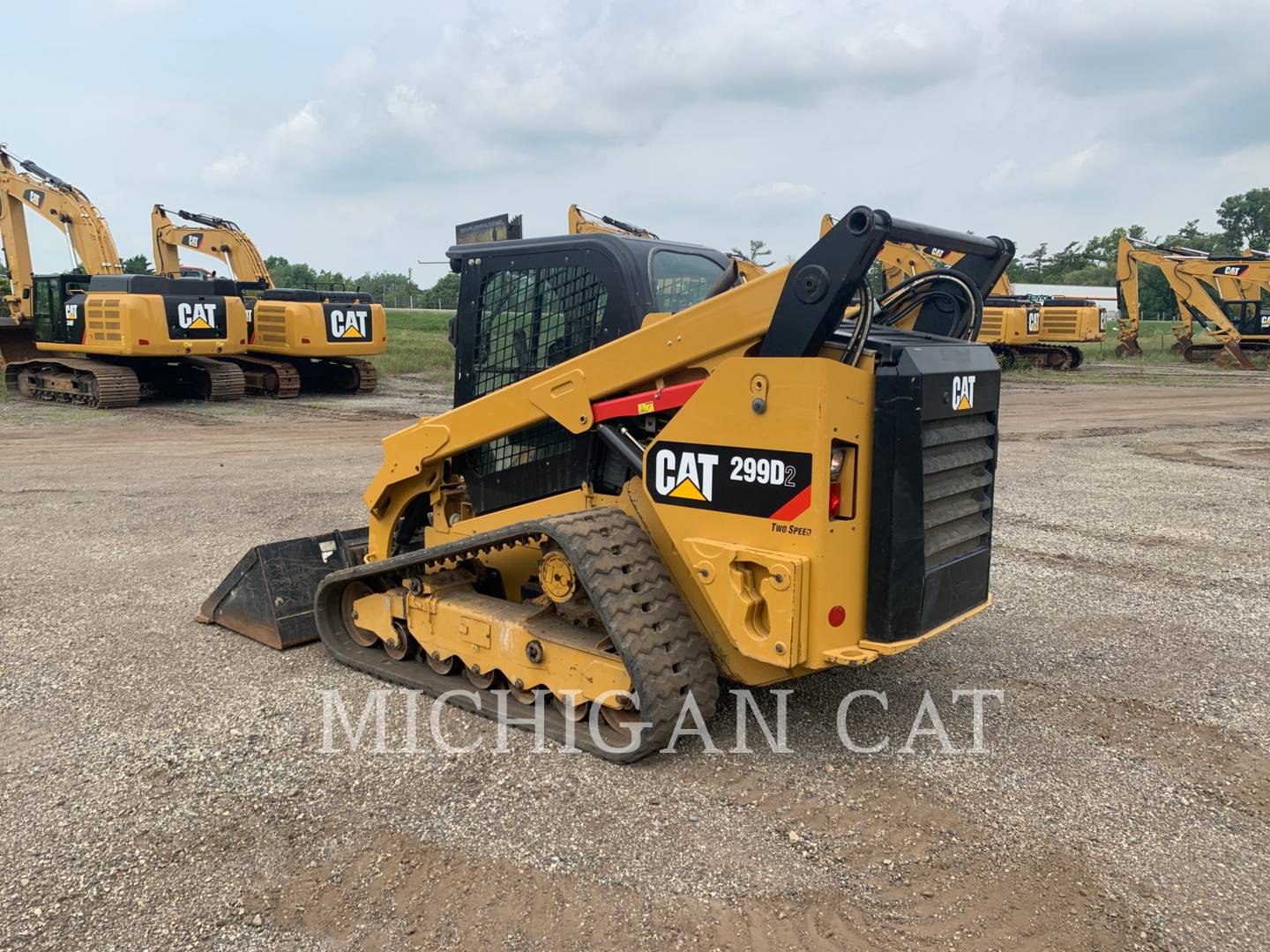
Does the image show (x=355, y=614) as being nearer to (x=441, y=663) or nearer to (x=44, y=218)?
(x=441, y=663)

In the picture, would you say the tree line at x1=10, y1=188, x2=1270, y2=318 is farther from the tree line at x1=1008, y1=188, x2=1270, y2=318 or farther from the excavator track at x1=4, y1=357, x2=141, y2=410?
the excavator track at x1=4, y1=357, x2=141, y2=410

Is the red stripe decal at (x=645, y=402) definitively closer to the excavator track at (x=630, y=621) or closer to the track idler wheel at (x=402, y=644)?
the excavator track at (x=630, y=621)

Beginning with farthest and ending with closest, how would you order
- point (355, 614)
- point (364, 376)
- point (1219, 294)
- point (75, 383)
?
point (1219, 294), point (364, 376), point (75, 383), point (355, 614)

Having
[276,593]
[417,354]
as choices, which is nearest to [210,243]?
[417,354]

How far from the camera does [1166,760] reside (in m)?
4.20

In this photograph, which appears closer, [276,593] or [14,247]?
[276,593]

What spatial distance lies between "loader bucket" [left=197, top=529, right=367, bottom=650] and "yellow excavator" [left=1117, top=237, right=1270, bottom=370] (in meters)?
30.7

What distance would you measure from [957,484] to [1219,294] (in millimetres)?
32362

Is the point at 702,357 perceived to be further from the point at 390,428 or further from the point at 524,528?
the point at 390,428

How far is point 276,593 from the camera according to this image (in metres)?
5.51

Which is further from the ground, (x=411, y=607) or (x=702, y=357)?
(x=702, y=357)

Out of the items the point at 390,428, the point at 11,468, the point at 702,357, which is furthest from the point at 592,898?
the point at 390,428

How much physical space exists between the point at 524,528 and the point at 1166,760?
286 cm
